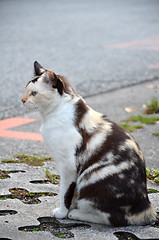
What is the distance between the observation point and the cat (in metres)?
3.11

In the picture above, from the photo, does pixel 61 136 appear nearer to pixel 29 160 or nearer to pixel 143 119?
pixel 29 160

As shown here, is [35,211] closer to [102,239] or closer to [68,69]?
[102,239]

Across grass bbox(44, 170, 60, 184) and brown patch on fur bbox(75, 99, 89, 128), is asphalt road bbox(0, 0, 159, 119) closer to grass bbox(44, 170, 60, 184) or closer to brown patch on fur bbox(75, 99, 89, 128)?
grass bbox(44, 170, 60, 184)

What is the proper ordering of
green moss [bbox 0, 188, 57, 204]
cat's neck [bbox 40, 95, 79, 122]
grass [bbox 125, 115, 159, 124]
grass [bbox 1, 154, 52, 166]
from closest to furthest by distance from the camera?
cat's neck [bbox 40, 95, 79, 122] → green moss [bbox 0, 188, 57, 204] → grass [bbox 1, 154, 52, 166] → grass [bbox 125, 115, 159, 124]

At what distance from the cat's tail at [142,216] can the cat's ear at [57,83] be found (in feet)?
3.51

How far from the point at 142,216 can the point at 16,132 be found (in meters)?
2.65

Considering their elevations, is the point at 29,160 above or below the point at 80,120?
below

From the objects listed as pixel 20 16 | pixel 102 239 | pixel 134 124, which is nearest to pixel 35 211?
pixel 102 239

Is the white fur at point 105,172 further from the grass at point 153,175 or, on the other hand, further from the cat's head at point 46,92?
the grass at point 153,175

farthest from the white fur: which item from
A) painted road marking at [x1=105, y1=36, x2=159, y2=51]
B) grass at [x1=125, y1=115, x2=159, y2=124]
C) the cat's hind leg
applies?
painted road marking at [x1=105, y1=36, x2=159, y2=51]

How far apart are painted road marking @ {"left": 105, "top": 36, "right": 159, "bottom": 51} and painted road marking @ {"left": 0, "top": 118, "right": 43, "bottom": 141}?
5.10 m

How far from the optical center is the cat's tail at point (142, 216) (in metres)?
3.15

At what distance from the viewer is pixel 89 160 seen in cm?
315

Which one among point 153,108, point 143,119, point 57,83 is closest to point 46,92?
point 57,83
